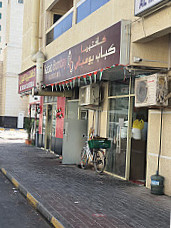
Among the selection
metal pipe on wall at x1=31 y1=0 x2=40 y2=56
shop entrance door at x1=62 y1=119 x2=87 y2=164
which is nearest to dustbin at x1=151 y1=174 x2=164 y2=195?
shop entrance door at x1=62 y1=119 x2=87 y2=164

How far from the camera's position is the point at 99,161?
11250 mm

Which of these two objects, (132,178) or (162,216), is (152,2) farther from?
(132,178)

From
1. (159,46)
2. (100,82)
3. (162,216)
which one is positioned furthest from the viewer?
(100,82)

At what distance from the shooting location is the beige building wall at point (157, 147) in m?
8.29

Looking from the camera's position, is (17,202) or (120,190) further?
(120,190)

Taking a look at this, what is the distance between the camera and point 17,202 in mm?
7613

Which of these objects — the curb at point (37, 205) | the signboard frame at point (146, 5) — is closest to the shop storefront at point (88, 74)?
the signboard frame at point (146, 5)

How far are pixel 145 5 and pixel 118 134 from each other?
4.56 m

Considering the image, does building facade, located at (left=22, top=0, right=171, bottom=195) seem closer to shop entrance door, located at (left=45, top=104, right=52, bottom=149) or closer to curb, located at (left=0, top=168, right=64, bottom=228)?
shop entrance door, located at (left=45, top=104, right=52, bottom=149)

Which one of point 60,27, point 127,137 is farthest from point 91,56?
point 60,27

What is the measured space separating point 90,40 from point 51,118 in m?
9.33

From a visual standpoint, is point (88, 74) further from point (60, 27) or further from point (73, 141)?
point (60, 27)

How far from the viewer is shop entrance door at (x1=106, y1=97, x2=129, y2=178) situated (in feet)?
34.3

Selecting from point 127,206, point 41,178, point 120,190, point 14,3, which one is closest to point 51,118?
point 41,178
